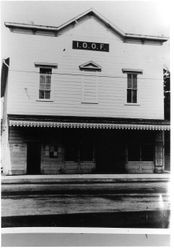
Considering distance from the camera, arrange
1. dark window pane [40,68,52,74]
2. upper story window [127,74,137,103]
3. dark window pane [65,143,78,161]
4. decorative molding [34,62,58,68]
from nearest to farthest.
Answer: decorative molding [34,62,58,68]
dark window pane [40,68,52,74]
upper story window [127,74,137,103]
dark window pane [65,143,78,161]

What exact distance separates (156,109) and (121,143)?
2066 mm

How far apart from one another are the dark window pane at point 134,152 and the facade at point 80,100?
12cm

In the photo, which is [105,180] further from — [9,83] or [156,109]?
[9,83]

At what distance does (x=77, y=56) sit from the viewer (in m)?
9.66

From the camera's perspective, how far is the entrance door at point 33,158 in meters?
10.6

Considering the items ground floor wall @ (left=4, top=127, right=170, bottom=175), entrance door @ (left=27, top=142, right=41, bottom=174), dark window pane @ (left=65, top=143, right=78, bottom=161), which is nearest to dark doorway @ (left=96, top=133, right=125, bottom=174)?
ground floor wall @ (left=4, top=127, right=170, bottom=175)

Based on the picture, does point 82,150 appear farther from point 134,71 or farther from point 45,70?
point 134,71

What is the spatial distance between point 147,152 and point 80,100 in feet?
10.1

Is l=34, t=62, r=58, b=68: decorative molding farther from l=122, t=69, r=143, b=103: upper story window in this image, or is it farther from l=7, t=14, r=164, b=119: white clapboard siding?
l=122, t=69, r=143, b=103: upper story window

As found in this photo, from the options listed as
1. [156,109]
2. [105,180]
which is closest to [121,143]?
[105,180]

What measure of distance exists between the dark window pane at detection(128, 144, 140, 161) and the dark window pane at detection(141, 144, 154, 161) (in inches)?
6.6

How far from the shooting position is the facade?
9070mm

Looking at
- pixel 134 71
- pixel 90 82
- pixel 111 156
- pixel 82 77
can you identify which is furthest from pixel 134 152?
pixel 82 77

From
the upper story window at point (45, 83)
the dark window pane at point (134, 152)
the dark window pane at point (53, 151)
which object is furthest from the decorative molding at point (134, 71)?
the dark window pane at point (53, 151)
